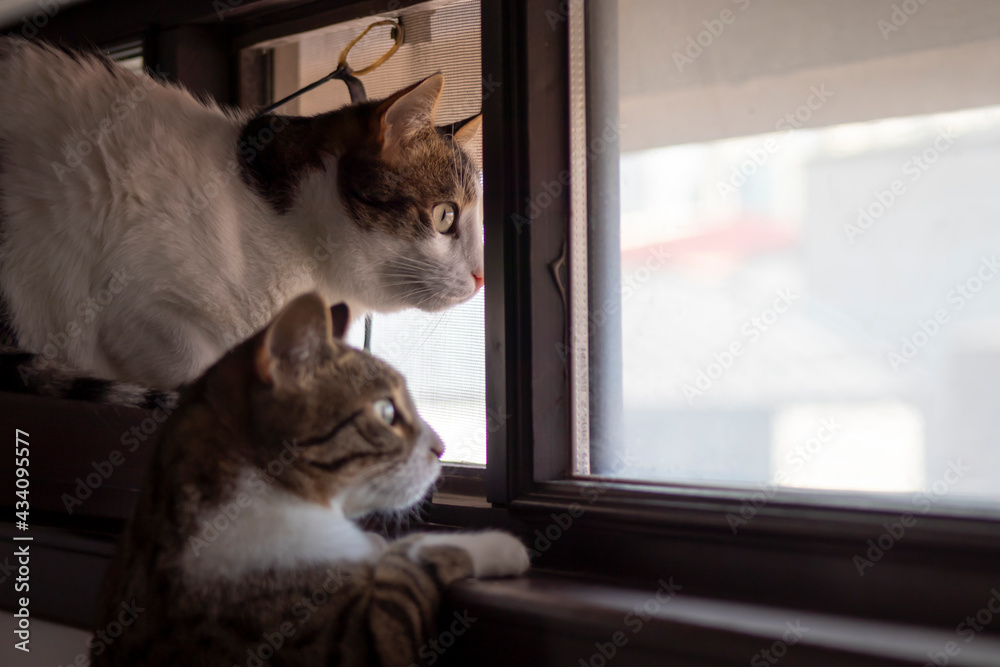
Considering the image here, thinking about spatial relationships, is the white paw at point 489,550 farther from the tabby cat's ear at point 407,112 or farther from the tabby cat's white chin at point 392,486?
the tabby cat's ear at point 407,112

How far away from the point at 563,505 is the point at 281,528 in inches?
14.7

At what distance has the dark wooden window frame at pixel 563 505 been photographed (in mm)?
774

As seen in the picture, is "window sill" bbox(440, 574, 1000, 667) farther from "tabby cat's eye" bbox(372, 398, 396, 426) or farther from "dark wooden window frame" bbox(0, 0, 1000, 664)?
"tabby cat's eye" bbox(372, 398, 396, 426)

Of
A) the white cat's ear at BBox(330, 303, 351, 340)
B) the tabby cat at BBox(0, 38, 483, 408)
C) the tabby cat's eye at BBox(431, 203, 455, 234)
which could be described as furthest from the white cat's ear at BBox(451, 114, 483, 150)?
the white cat's ear at BBox(330, 303, 351, 340)

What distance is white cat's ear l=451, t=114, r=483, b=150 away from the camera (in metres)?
1.24

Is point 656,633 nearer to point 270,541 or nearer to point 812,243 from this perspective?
point 270,541

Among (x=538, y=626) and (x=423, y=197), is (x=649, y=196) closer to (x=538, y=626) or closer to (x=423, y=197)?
(x=423, y=197)

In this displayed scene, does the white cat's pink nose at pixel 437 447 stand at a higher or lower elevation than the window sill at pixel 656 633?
higher

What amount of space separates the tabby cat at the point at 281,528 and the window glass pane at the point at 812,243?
1.26ft

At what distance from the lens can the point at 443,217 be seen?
1.18 m

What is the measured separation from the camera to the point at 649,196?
1.07m

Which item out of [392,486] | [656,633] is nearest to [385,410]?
[392,486]

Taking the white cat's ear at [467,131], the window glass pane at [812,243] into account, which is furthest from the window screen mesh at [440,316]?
the window glass pane at [812,243]

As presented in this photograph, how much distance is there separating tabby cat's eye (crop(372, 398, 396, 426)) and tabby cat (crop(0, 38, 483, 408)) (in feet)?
1.04
